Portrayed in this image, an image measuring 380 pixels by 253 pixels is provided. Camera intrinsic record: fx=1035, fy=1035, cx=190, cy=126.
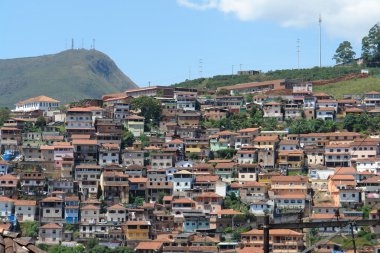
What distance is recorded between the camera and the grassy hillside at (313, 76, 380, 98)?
75.2 m

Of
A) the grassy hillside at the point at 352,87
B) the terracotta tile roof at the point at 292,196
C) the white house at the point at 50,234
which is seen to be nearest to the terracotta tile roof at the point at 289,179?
Result: the terracotta tile roof at the point at 292,196

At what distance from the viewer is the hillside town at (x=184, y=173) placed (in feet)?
160

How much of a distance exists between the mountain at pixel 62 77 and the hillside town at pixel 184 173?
65128 millimetres

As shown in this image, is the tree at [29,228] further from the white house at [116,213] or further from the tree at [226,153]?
the tree at [226,153]

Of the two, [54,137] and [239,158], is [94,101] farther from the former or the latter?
[239,158]

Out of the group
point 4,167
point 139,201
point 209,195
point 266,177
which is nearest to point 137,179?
point 139,201

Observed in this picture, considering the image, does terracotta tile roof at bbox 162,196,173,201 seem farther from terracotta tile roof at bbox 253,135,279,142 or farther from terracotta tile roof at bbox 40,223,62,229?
terracotta tile roof at bbox 253,135,279,142

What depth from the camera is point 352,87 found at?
76.8 m

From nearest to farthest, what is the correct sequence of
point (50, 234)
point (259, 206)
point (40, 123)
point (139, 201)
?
point (50, 234) < point (259, 206) < point (139, 201) < point (40, 123)

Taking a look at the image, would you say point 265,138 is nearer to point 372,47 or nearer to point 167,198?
point 167,198

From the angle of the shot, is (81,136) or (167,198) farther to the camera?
(81,136)

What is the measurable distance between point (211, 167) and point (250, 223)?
7.60m

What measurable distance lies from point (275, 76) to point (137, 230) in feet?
130

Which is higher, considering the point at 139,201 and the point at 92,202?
the point at 92,202
